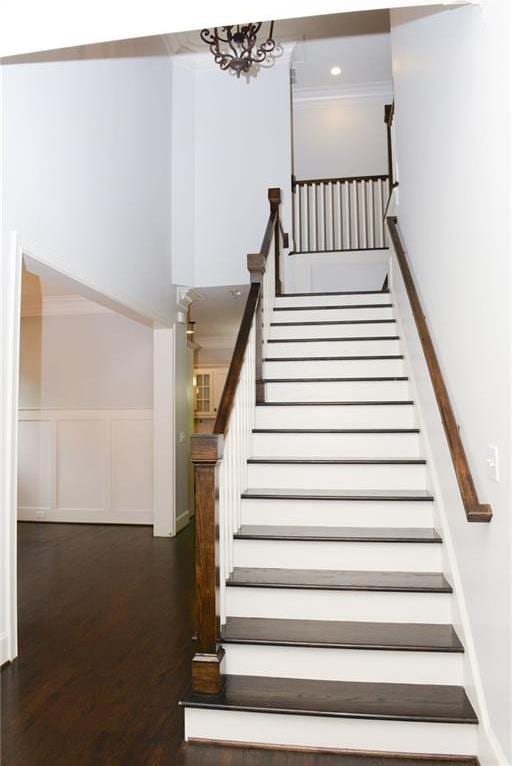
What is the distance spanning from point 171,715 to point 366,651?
2.92 ft

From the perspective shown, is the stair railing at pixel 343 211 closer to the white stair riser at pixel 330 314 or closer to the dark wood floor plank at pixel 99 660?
the white stair riser at pixel 330 314

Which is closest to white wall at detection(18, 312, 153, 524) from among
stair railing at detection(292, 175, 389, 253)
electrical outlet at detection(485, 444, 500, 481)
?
stair railing at detection(292, 175, 389, 253)

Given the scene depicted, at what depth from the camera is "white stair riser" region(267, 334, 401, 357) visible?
14.7ft

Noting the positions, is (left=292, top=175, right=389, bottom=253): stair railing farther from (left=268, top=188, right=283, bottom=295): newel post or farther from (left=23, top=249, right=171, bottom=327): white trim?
(left=23, top=249, right=171, bottom=327): white trim

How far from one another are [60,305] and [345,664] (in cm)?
565

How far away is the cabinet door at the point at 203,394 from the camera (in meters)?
10.1

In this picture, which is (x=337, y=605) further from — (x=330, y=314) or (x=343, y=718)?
(x=330, y=314)

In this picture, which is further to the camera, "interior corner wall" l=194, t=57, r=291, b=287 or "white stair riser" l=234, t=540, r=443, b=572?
"interior corner wall" l=194, t=57, r=291, b=287

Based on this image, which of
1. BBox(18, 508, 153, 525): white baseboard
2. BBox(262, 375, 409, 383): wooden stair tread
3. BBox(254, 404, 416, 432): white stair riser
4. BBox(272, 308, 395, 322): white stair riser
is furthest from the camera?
BBox(18, 508, 153, 525): white baseboard

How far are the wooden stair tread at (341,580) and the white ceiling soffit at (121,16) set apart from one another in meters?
2.37

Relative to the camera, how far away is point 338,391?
13.5ft

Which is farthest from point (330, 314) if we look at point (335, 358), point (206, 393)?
point (206, 393)

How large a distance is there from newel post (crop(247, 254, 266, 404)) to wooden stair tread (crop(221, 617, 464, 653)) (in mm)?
1754

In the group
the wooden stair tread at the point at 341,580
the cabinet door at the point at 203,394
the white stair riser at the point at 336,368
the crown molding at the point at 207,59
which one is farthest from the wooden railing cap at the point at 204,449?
the cabinet door at the point at 203,394
